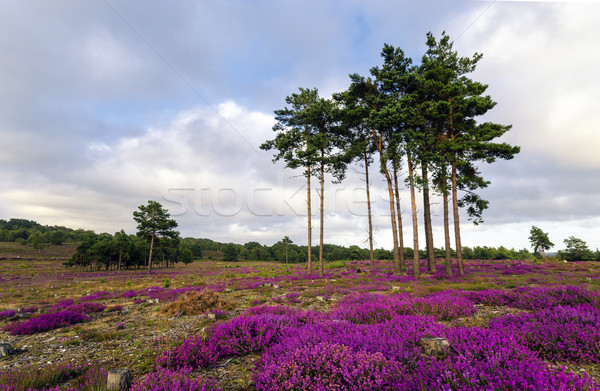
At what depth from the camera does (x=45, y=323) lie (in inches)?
314

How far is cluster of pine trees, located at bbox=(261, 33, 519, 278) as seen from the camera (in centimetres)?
1766

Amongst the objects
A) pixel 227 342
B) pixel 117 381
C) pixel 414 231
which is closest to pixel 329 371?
pixel 227 342

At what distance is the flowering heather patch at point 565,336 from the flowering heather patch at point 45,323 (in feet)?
41.6

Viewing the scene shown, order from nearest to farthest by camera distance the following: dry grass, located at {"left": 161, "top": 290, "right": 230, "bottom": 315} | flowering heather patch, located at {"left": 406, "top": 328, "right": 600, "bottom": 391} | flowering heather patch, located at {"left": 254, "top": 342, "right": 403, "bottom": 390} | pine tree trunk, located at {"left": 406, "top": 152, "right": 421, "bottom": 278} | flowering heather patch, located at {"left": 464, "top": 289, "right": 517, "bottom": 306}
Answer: flowering heather patch, located at {"left": 406, "top": 328, "right": 600, "bottom": 391}
flowering heather patch, located at {"left": 254, "top": 342, "right": 403, "bottom": 390}
flowering heather patch, located at {"left": 464, "top": 289, "right": 517, "bottom": 306}
dry grass, located at {"left": 161, "top": 290, "right": 230, "bottom": 315}
pine tree trunk, located at {"left": 406, "top": 152, "right": 421, "bottom": 278}

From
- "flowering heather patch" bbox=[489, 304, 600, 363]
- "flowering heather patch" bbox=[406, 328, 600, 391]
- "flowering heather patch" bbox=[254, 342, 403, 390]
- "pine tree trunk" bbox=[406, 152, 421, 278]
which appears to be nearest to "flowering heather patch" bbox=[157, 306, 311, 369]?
"flowering heather patch" bbox=[254, 342, 403, 390]

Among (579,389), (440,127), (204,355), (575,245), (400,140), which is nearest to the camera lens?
(579,389)

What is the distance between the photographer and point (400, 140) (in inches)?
709

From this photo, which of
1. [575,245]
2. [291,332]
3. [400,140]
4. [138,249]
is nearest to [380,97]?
[400,140]

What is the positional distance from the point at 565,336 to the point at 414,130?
1825 centimetres

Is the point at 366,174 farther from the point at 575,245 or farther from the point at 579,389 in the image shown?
the point at 575,245

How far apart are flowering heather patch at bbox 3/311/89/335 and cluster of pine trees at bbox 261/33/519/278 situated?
16.8 m

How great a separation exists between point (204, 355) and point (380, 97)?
20629 millimetres

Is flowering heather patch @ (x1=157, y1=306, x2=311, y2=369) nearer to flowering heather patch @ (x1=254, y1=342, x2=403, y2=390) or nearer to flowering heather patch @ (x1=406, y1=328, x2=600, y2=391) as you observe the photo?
flowering heather patch @ (x1=254, y1=342, x2=403, y2=390)

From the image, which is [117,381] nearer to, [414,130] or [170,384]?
[170,384]
